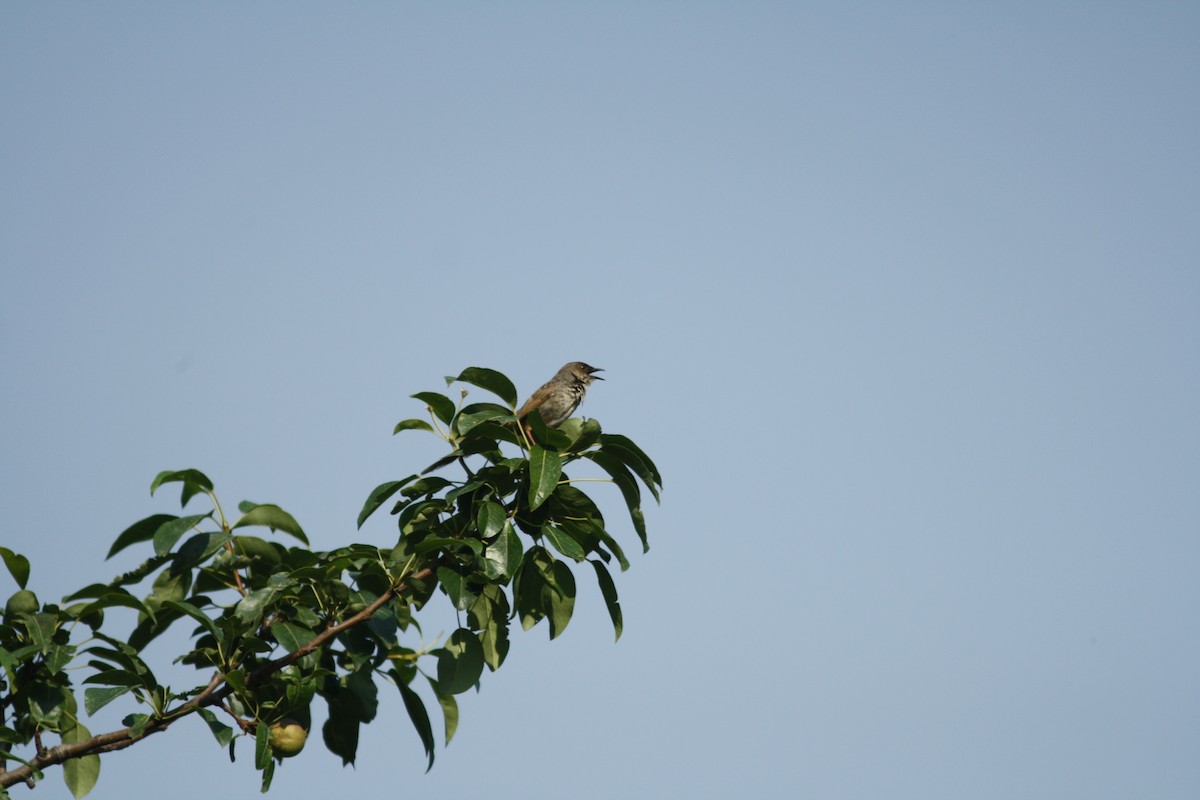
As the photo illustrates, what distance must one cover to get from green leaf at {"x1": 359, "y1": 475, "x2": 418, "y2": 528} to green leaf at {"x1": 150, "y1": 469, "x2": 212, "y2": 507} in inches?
21.8

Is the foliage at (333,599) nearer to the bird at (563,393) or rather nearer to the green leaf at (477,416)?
the green leaf at (477,416)

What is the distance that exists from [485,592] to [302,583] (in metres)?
0.64

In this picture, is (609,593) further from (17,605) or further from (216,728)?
(17,605)

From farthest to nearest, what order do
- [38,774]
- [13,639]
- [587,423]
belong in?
[587,423], [13,639], [38,774]

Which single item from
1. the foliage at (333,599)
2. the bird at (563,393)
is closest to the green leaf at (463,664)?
the foliage at (333,599)

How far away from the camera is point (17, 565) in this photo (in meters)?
4.20

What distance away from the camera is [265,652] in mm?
4199

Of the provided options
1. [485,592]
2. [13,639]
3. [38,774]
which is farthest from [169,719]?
[485,592]

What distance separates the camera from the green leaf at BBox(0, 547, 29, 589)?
164 inches

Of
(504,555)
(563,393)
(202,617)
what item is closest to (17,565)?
(202,617)

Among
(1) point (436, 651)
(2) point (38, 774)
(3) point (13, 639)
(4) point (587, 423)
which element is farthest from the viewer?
(1) point (436, 651)

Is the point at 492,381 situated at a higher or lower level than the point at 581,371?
lower

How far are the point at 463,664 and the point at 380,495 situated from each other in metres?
A: 0.69

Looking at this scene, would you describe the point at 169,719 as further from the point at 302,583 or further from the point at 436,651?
the point at 436,651
